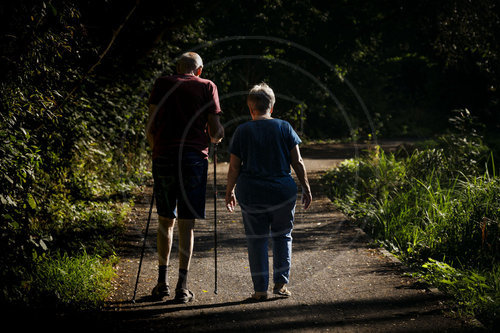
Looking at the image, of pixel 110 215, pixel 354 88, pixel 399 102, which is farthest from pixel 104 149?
pixel 399 102

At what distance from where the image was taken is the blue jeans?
4805 millimetres

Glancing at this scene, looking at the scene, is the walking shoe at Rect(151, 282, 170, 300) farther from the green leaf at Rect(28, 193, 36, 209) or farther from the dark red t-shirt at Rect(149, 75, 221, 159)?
the green leaf at Rect(28, 193, 36, 209)

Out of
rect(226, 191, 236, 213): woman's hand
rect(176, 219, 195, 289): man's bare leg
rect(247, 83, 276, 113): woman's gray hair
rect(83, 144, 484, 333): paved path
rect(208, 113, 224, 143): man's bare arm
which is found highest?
rect(247, 83, 276, 113): woman's gray hair

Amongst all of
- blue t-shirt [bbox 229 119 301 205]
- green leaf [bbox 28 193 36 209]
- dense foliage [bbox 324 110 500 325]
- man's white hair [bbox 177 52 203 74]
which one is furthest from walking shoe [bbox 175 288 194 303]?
dense foliage [bbox 324 110 500 325]

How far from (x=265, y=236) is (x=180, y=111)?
1.32 meters

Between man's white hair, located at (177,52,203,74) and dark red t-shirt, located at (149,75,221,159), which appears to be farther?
man's white hair, located at (177,52,203,74)

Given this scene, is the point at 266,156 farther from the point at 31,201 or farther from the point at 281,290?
the point at 31,201

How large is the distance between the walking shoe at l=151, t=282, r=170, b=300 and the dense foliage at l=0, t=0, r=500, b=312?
3.05ft

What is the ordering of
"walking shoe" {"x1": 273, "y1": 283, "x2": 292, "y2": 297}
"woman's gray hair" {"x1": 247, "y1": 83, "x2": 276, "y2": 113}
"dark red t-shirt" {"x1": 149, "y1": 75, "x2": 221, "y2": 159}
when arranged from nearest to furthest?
1. "dark red t-shirt" {"x1": 149, "y1": 75, "x2": 221, "y2": 159}
2. "woman's gray hair" {"x1": 247, "y1": 83, "x2": 276, "y2": 113}
3. "walking shoe" {"x1": 273, "y1": 283, "x2": 292, "y2": 297}

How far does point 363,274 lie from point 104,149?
5024 millimetres

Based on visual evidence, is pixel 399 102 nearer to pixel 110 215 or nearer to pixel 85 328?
pixel 110 215

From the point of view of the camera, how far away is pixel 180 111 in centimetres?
465

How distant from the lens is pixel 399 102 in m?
37.6

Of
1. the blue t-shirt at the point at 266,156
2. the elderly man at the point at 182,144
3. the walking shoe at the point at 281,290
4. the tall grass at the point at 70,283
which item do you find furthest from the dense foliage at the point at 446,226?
the tall grass at the point at 70,283
